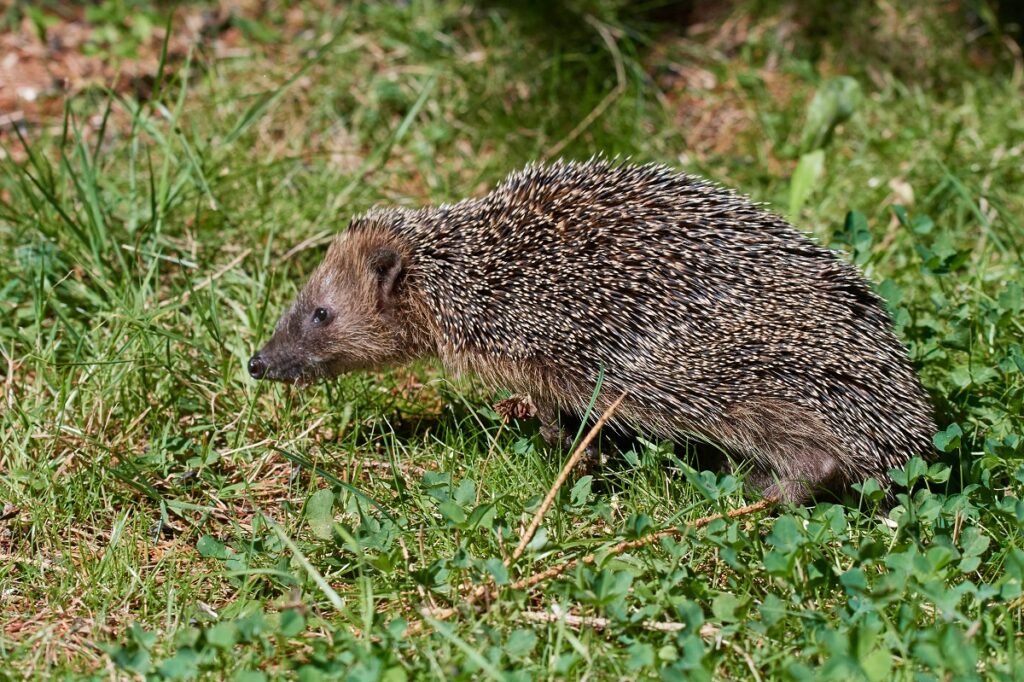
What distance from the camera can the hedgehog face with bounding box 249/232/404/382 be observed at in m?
5.36

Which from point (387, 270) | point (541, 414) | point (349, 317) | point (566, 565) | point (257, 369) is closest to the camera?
point (566, 565)

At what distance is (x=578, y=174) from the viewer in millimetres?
5207

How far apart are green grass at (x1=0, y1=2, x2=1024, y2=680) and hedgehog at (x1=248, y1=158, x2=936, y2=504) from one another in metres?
0.22

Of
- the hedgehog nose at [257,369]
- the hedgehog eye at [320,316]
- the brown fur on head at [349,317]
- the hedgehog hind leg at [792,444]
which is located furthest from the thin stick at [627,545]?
the hedgehog eye at [320,316]

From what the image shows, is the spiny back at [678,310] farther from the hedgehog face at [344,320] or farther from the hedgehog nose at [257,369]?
the hedgehog nose at [257,369]

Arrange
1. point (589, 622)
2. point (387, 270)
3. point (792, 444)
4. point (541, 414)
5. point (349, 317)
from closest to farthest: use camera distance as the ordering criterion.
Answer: point (589, 622), point (792, 444), point (541, 414), point (387, 270), point (349, 317)

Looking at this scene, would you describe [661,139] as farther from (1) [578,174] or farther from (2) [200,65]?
(2) [200,65]

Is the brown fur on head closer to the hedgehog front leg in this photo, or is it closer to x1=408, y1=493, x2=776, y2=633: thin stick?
the hedgehog front leg

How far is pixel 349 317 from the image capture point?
5.51m

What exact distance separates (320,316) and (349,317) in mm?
165

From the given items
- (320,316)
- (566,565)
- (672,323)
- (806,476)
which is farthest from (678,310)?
(320,316)

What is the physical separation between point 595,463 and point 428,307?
1.11 meters

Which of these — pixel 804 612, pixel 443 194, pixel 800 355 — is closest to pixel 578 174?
pixel 800 355

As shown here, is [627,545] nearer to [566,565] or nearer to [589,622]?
[566,565]
